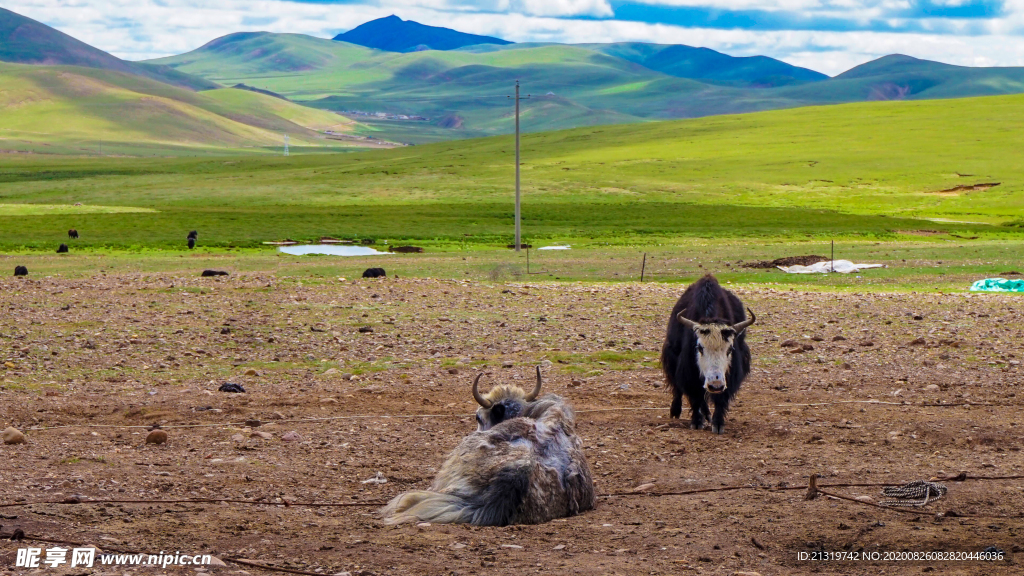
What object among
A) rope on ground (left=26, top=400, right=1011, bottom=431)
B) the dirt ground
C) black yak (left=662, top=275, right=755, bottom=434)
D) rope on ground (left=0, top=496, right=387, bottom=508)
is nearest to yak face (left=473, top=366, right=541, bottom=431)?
the dirt ground

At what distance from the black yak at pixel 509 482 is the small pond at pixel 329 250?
33.9 metres

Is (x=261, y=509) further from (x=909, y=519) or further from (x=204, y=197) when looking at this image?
(x=204, y=197)

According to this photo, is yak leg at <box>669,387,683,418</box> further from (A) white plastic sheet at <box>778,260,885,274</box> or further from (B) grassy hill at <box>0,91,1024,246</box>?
(B) grassy hill at <box>0,91,1024,246</box>

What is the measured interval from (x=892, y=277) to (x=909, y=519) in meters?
21.8

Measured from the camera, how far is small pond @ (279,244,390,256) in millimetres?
41656

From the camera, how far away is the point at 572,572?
5.66 meters

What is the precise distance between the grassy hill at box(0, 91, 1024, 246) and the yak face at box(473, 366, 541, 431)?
39095mm

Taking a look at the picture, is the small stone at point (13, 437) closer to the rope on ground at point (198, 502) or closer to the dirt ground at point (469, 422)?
the dirt ground at point (469, 422)

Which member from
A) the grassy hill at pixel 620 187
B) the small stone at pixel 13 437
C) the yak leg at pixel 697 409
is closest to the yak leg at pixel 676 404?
the yak leg at pixel 697 409

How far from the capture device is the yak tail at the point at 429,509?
6.84m

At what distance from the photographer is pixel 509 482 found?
6949mm

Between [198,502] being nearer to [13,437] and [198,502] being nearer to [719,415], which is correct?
[13,437]

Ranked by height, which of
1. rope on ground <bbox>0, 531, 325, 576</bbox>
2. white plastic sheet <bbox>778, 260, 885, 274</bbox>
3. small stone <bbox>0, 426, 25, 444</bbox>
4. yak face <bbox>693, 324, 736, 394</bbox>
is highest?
yak face <bbox>693, 324, 736, 394</bbox>

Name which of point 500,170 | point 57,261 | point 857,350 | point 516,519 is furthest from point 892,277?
point 500,170
